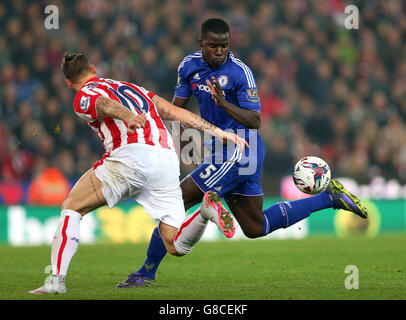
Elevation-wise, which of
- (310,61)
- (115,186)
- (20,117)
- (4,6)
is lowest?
(115,186)

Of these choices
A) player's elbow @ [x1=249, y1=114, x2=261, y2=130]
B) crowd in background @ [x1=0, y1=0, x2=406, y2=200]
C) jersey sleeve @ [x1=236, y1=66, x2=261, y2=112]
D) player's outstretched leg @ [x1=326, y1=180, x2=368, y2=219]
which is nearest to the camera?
player's elbow @ [x1=249, y1=114, x2=261, y2=130]

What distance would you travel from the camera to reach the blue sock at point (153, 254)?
6.56 m

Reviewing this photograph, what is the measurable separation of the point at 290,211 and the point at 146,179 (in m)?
→ 1.91

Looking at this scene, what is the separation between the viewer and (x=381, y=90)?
16562 millimetres

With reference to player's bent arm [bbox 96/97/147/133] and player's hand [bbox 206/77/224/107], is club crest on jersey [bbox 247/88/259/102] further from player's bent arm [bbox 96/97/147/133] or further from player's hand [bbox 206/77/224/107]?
player's bent arm [bbox 96/97/147/133]

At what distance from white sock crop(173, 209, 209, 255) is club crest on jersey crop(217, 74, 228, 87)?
159cm

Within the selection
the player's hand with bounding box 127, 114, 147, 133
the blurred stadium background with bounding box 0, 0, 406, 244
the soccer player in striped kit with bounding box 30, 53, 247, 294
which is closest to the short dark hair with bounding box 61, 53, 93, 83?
the soccer player in striped kit with bounding box 30, 53, 247, 294

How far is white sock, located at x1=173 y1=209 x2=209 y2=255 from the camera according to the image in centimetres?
549

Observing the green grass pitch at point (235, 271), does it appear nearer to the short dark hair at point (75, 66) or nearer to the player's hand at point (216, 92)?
the player's hand at point (216, 92)

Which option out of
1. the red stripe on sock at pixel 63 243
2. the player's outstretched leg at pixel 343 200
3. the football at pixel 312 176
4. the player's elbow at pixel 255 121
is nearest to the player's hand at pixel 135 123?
the red stripe on sock at pixel 63 243

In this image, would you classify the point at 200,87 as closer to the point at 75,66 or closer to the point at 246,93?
the point at 246,93
